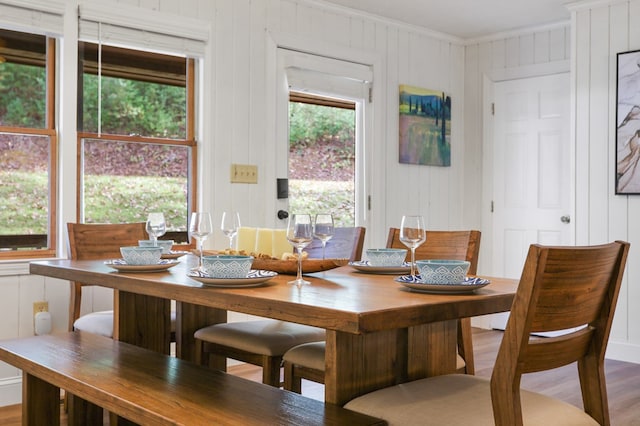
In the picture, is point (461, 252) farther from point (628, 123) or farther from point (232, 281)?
point (628, 123)

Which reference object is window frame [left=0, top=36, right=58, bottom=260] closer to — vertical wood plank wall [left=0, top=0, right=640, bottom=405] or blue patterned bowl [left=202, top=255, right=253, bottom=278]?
vertical wood plank wall [left=0, top=0, right=640, bottom=405]

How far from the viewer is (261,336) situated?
8.48 feet

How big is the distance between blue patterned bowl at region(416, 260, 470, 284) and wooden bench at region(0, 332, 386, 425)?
41cm

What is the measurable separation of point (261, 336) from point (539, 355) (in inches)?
52.1

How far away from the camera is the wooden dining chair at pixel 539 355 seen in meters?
1.40

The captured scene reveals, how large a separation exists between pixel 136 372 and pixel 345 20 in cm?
342

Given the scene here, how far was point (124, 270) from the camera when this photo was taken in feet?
7.34

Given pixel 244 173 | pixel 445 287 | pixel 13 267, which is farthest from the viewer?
pixel 244 173

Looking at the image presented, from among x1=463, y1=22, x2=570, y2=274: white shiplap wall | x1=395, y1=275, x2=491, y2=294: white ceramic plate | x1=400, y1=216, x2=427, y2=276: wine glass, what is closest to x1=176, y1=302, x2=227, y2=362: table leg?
x1=400, y1=216, x2=427, y2=276: wine glass

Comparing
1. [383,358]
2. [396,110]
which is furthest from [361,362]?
[396,110]

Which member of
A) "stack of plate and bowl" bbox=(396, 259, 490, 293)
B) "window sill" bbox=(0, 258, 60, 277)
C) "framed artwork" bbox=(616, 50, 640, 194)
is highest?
"framed artwork" bbox=(616, 50, 640, 194)

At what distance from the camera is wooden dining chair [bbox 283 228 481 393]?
233cm

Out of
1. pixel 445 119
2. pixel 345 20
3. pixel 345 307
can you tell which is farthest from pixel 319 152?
pixel 345 307

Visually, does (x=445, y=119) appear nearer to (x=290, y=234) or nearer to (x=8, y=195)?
(x=8, y=195)
